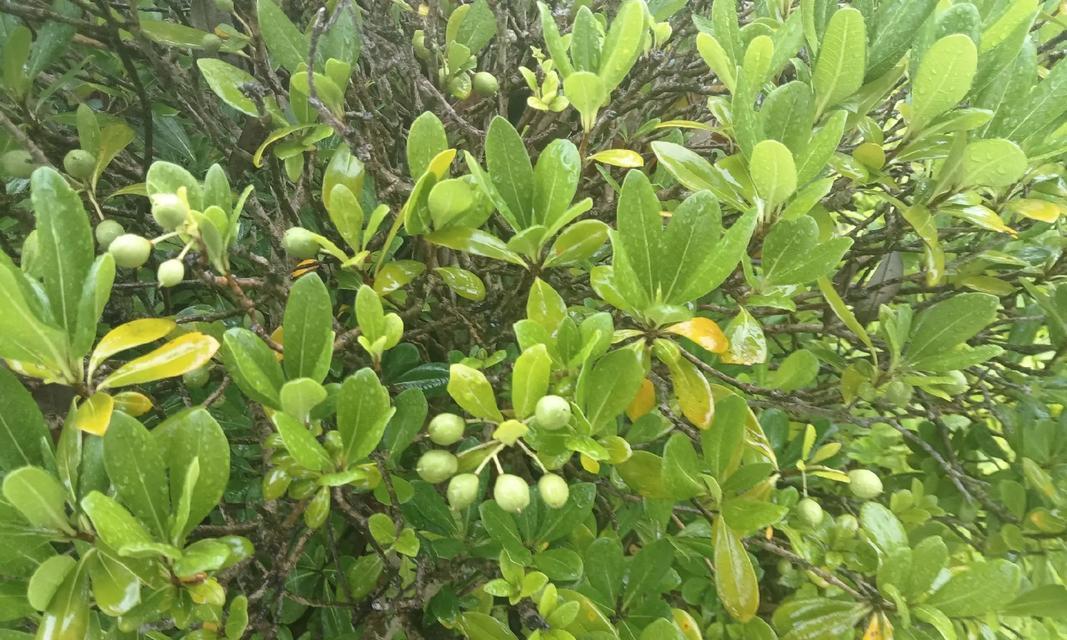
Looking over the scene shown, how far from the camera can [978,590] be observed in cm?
73

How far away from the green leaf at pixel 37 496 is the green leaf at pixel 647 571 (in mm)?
594

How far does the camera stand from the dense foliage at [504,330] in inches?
22.4

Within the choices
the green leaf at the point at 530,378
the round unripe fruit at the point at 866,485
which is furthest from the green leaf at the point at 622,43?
the round unripe fruit at the point at 866,485

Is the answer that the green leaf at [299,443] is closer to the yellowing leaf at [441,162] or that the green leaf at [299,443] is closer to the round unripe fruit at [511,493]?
the round unripe fruit at [511,493]

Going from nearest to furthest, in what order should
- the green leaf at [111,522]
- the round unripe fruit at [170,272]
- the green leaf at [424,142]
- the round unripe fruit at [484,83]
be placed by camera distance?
the green leaf at [111,522]
the round unripe fruit at [170,272]
the green leaf at [424,142]
the round unripe fruit at [484,83]

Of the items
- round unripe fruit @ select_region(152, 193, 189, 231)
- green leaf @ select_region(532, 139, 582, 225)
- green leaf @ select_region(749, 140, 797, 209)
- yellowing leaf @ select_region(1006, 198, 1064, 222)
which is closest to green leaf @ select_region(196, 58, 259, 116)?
round unripe fruit @ select_region(152, 193, 189, 231)

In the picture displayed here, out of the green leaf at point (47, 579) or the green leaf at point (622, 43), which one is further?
the green leaf at point (622, 43)

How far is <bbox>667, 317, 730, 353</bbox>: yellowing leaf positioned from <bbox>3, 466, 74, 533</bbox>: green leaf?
0.55 metres

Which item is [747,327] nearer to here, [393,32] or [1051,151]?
[1051,151]

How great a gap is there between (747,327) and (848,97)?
0.93 feet

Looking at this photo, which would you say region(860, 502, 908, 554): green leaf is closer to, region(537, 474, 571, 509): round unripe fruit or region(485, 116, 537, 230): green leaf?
region(537, 474, 571, 509): round unripe fruit

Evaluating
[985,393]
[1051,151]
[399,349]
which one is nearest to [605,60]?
[399,349]

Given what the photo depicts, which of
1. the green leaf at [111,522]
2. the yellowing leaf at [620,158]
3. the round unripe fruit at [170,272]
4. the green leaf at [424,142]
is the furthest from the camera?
the yellowing leaf at [620,158]

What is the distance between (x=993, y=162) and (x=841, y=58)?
0.67 ft
